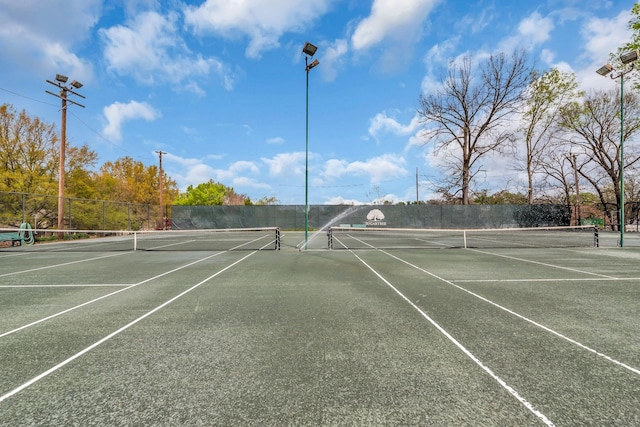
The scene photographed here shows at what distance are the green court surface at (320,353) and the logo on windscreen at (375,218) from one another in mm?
23922

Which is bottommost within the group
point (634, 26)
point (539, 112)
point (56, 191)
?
point (56, 191)

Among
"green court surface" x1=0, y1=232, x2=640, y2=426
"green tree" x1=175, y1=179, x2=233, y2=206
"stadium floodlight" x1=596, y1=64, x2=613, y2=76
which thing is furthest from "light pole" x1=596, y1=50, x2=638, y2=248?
"green tree" x1=175, y1=179, x2=233, y2=206

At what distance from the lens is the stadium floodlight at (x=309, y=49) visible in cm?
1473

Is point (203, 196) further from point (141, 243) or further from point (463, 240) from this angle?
point (463, 240)

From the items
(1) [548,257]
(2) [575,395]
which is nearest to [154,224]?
(1) [548,257]

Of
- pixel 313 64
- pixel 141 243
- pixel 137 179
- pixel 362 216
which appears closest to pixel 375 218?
pixel 362 216

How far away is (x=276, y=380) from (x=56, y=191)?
116 ft

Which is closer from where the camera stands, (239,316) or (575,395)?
(575,395)

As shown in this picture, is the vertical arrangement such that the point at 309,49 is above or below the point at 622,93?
above

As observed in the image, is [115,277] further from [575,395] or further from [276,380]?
[575,395]

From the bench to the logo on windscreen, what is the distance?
26016mm

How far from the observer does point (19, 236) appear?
18.3 m

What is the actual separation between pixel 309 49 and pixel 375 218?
1987 centimetres

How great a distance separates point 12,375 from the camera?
3145 millimetres
